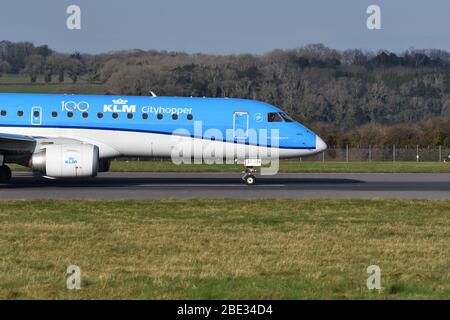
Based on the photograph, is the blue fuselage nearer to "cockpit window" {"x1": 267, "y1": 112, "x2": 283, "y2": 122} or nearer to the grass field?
"cockpit window" {"x1": 267, "y1": 112, "x2": 283, "y2": 122}

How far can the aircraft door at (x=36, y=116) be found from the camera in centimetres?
2736

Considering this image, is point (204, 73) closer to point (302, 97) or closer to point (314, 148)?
point (302, 97)

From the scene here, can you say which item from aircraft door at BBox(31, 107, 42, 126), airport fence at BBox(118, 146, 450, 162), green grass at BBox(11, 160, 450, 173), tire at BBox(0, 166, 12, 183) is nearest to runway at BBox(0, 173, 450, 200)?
tire at BBox(0, 166, 12, 183)

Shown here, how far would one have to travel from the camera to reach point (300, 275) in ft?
37.7

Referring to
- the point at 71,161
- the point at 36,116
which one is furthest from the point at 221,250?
the point at 36,116

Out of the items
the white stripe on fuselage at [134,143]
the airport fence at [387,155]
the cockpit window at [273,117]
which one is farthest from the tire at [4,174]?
the airport fence at [387,155]

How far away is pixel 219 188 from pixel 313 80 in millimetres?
89592

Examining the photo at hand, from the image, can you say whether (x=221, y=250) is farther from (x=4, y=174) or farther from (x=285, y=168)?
(x=285, y=168)

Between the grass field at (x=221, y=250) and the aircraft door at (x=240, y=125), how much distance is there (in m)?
7.38

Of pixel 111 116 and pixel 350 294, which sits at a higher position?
pixel 111 116

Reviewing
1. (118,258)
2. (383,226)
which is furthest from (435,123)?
(118,258)

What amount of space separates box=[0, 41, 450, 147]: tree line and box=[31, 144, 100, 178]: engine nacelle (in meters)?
51.1

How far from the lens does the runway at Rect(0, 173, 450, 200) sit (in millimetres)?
24719

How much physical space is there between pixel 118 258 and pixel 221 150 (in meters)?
15.7
